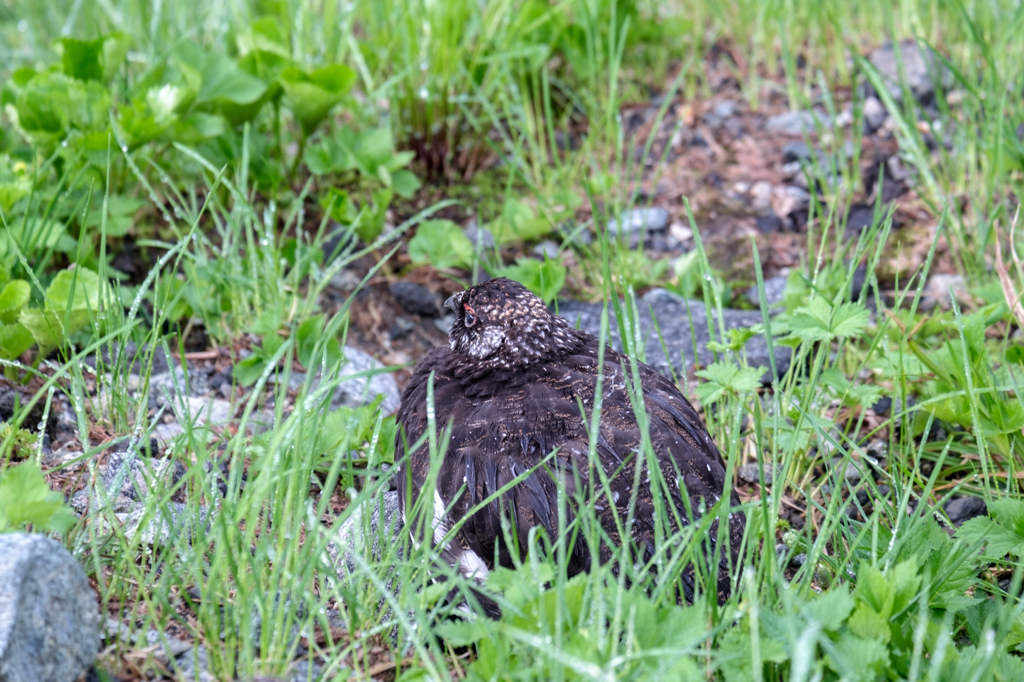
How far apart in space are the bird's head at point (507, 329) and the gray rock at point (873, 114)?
322 cm

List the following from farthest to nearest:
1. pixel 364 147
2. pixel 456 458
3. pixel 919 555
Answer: pixel 364 147
pixel 456 458
pixel 919 555

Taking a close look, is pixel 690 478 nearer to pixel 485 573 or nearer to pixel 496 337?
pixel 485 573

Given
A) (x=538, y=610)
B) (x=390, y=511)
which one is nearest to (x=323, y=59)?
(x=390, y=511)

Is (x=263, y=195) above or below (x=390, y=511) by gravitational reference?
above

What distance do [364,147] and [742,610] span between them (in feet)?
11.3

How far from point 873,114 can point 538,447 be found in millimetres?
3975

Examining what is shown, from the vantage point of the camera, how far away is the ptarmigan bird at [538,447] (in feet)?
9.37

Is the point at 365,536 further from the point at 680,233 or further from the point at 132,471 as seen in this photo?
the point at 680,233

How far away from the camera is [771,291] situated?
16.2ft

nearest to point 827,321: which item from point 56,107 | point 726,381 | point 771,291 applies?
point 726,381

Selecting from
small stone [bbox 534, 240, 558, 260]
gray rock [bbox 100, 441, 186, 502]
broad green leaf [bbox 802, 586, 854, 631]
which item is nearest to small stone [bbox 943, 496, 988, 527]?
Answer: broad green leaf [bbox 802, 586, 854, 631]

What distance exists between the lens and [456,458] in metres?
3.04

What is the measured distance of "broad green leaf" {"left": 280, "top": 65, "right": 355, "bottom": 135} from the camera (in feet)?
15.4

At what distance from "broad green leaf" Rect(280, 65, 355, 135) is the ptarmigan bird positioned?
6.19 ft
